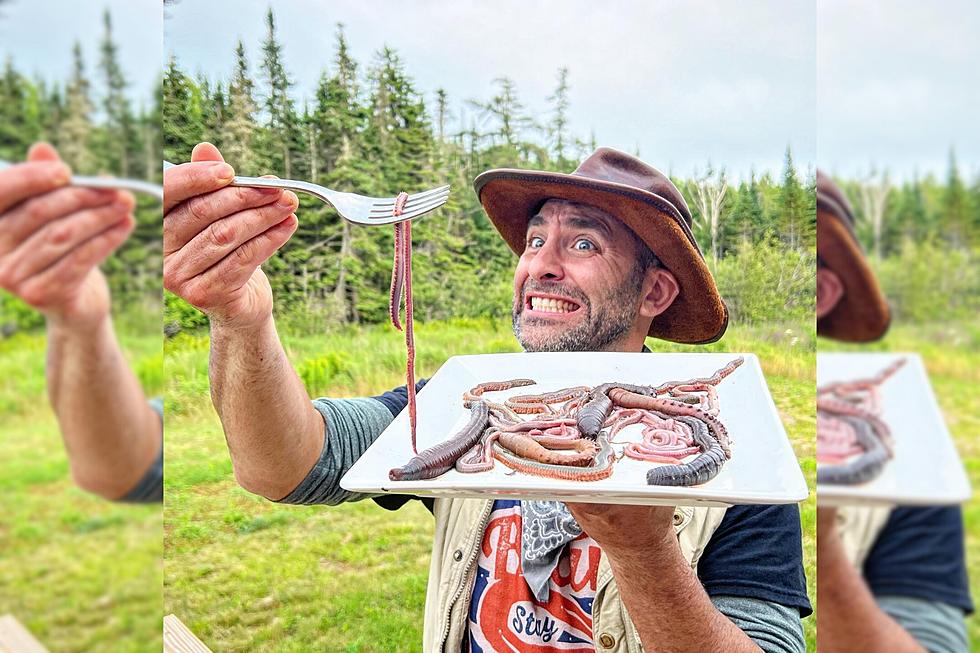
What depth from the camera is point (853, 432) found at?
0.89 meters

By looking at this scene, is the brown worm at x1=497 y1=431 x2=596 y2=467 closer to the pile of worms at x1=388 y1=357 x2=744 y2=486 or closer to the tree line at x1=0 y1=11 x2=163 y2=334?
the pile of worms at x1=388 y1=357 x2=744 y2=486

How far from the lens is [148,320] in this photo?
4.81 feet

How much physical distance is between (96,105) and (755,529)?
4.06ft

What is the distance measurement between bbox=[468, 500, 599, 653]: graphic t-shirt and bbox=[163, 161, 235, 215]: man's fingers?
2.52 ft

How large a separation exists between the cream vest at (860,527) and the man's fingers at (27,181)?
1039mm

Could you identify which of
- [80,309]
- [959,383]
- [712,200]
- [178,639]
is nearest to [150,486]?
[80,309]

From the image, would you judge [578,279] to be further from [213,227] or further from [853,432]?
[853,432]

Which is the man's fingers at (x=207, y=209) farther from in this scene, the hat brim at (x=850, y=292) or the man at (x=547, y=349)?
the hat brim at (x=850, y=292)

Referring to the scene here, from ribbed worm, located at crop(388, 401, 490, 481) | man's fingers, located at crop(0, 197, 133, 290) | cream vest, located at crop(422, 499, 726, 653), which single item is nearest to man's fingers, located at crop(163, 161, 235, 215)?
man's fingers, located at crop(0, 197, 133, 290)

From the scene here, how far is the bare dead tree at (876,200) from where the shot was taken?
94 centimetres

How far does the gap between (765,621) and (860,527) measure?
55cm

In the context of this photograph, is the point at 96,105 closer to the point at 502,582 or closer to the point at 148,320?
the point at 148,320

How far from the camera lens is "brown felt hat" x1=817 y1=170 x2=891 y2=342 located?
96cm

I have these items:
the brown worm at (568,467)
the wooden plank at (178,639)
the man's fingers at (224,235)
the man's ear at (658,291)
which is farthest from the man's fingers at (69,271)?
the wooden plank at (178,639)
